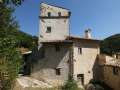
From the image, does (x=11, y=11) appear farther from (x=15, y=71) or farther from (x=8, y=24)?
(x=15, y=71)

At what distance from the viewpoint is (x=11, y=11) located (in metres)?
24.5

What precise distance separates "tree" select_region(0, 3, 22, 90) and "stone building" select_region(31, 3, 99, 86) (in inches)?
341

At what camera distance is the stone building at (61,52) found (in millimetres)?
32062

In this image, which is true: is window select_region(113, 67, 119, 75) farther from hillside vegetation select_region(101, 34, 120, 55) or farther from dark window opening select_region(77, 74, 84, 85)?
hillside vegetation select_region(101, 34, 120, 55)

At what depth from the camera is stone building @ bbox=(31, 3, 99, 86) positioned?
32.1 metres

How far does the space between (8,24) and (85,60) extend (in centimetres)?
1323

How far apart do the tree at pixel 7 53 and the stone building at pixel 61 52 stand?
28.4 ft

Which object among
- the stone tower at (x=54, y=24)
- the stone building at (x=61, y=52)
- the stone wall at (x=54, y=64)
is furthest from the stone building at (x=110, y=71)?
the stone tower at (x=54, y=24)

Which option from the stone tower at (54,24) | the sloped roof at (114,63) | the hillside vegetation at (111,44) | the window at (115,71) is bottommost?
the window at (115,71)

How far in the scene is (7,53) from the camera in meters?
20.7

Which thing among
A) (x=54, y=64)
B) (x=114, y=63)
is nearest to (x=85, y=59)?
(x=114, y=63)

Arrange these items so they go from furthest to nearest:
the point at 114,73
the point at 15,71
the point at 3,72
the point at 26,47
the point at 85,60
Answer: the point at 26,47
the point at 85,60
the point at 114,73
the point at 15,71
the point at 3,72

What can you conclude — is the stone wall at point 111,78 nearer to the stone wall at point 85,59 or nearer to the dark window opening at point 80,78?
the stone wall at point 85,59

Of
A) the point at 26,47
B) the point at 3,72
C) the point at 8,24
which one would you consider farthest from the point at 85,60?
the point at 26,47
